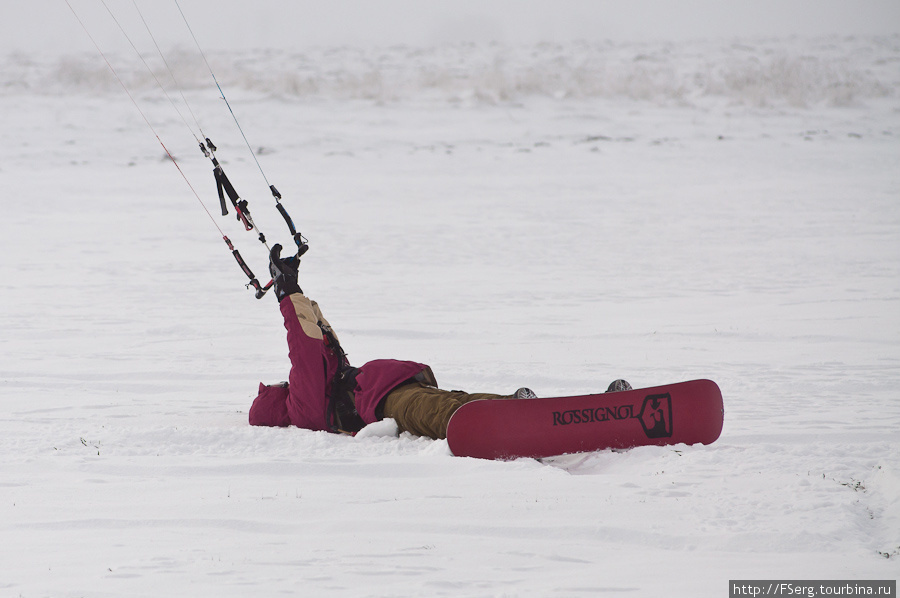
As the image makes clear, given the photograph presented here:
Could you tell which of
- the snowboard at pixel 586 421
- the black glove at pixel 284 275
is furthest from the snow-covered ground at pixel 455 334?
the black glove at pixel 284 275

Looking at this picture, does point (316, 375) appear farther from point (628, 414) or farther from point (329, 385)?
point (628, 414)

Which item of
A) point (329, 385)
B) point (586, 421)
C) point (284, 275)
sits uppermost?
point (284, 275)

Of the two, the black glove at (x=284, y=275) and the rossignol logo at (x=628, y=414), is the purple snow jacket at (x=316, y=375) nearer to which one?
the black glove at (x=284, y=275)

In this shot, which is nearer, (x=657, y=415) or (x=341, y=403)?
(x=657, y=415)

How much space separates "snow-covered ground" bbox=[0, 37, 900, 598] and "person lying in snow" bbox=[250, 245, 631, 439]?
0.55 ft

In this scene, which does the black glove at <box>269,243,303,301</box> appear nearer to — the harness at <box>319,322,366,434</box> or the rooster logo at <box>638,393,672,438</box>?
the harness at <box>319,322,366,434</box>

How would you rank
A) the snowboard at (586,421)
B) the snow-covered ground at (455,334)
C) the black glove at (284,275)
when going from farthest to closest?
the black glove at (284,275), the snowboard at (586,421), the snow-covered ground at (455,334)

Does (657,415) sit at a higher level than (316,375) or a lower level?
lower

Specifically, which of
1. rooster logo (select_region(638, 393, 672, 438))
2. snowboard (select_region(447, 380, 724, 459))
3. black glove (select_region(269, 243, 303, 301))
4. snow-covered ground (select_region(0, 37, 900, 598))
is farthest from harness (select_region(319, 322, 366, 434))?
rooster logo (select_region(638, 393, 672, 438))

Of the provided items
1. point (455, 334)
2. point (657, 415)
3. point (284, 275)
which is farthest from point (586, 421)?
point (455, 334)

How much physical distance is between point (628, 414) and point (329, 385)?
157 cm

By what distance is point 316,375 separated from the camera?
4.70 meters

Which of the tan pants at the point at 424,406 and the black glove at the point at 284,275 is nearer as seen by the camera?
the tan pants at the point at 424,406

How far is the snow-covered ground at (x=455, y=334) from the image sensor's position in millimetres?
3066
